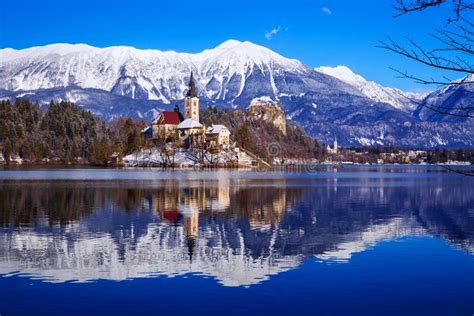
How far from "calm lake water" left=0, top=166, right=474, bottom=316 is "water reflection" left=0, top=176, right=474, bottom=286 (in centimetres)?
8

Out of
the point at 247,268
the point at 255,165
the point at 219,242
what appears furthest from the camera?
the point at 255,165

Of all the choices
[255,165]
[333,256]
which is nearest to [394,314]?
[333,256]

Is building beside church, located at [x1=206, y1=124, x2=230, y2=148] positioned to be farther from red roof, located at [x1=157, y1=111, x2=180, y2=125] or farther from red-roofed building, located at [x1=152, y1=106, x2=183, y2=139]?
red roof, located at [x1=157, y1=111, x2=180, y2=125]

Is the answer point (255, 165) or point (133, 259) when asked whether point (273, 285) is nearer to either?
point (133, 259)

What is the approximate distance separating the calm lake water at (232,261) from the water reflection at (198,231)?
0.08 metres

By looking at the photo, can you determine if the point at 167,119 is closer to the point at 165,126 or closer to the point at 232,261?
the point at 165,126

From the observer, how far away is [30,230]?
1098 inches

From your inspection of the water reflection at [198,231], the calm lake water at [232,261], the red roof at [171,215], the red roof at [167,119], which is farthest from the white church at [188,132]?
the calm lake water at [232,261]

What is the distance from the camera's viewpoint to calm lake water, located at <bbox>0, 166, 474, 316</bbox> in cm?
1549

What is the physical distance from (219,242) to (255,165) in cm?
15892

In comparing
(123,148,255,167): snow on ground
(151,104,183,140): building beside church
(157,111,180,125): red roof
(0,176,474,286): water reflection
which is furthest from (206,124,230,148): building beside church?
(0,176,474,286): water reflection

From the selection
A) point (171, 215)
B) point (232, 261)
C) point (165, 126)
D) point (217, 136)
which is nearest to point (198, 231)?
point (171, 215)

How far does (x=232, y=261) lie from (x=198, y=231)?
7772 mm

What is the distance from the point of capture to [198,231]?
93.9 ft
